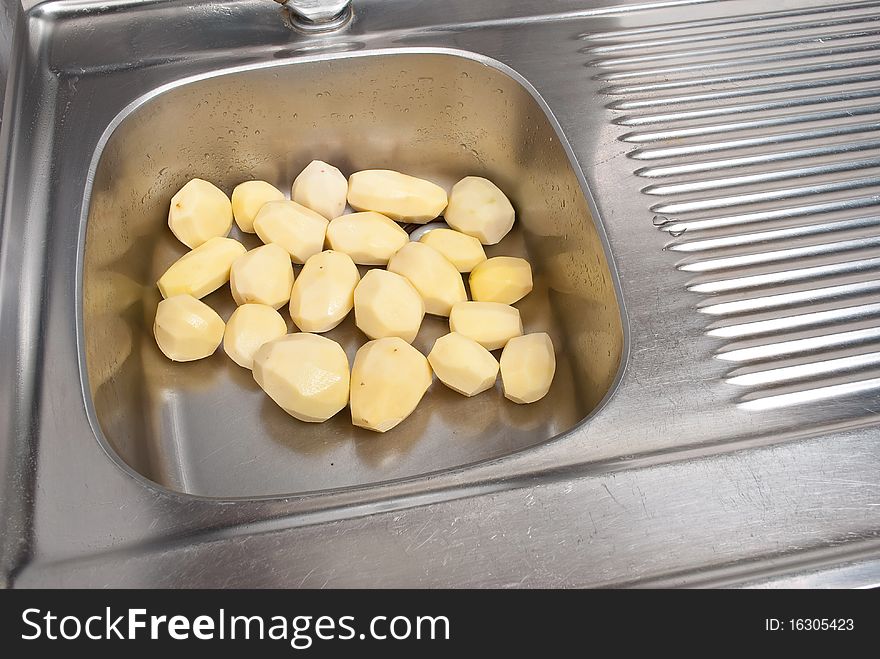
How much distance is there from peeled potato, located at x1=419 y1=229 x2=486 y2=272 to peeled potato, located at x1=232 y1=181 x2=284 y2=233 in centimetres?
21

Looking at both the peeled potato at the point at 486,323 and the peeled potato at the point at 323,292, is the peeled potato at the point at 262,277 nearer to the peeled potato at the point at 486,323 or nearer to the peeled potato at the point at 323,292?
the peeled potato at the point at 323,292

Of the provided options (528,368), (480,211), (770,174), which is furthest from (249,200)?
(770,174)

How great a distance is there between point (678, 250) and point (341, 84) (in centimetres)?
46

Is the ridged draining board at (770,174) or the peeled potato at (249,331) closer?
the ridged draining board at (770,174)

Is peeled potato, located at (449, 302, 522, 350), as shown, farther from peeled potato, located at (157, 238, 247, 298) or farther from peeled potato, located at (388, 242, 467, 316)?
peeled potato, located at (157, 238, 247, 298)

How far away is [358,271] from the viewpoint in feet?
3.30

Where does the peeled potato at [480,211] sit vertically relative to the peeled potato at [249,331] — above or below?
above

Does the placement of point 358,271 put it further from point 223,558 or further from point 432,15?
point 223,558

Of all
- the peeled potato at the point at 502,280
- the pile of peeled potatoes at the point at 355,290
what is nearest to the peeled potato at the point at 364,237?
the pile of peeled potatoes at the point at 355,290

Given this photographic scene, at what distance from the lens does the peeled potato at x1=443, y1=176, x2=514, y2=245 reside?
39.9 inches

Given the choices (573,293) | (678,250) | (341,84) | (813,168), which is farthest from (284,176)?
(813,168)

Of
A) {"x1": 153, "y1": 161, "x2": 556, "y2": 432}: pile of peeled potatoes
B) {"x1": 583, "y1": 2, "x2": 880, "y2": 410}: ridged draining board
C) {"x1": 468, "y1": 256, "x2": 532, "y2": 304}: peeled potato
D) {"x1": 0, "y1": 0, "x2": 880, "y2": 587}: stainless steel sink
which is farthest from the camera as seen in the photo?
{"x1": 468, "y1": 256, "x2": 532, "y2": 304}: peeled potato

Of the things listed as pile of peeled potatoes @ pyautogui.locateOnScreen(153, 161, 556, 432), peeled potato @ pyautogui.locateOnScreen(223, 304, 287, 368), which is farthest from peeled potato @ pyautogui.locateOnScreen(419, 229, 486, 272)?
peeled potato @ pyautogui.locateOnScreen(223, 304, 287, 368)

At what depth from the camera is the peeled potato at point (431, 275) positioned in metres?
0.94
